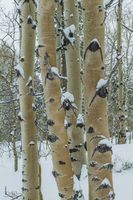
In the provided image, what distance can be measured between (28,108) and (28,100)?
0.08m

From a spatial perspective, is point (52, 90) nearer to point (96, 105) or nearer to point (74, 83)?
point (96, 105)

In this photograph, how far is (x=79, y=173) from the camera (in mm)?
4281

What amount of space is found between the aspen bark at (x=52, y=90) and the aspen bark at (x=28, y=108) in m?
0.90

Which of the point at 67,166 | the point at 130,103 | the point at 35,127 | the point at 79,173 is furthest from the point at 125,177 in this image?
the point at 130,103

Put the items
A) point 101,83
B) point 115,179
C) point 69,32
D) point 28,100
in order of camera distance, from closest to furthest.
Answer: point 101,83, point 69,32, point 28,100, point 115,179

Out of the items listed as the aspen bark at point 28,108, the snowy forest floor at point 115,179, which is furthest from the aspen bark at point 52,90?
the snowy forest floor at point 115,179

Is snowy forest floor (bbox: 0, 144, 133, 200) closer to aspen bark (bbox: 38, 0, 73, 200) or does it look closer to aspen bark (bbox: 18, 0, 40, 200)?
aspen bark (bbox: 18, 0, 40, 200)

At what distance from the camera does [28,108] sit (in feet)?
12.4

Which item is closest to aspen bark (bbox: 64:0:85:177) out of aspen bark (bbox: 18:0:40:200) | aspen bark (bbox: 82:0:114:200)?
aspen bark (bbox: 18:0:40:200)

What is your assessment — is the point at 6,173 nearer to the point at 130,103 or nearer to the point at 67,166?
the point at 67,166

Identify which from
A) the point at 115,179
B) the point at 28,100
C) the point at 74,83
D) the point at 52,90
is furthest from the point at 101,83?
the point at 115,179

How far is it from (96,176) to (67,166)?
14.6 inches

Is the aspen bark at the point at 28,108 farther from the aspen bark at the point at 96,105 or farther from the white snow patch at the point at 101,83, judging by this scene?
the white snow patch at the point at 101,83

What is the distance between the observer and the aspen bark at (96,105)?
2.43m
